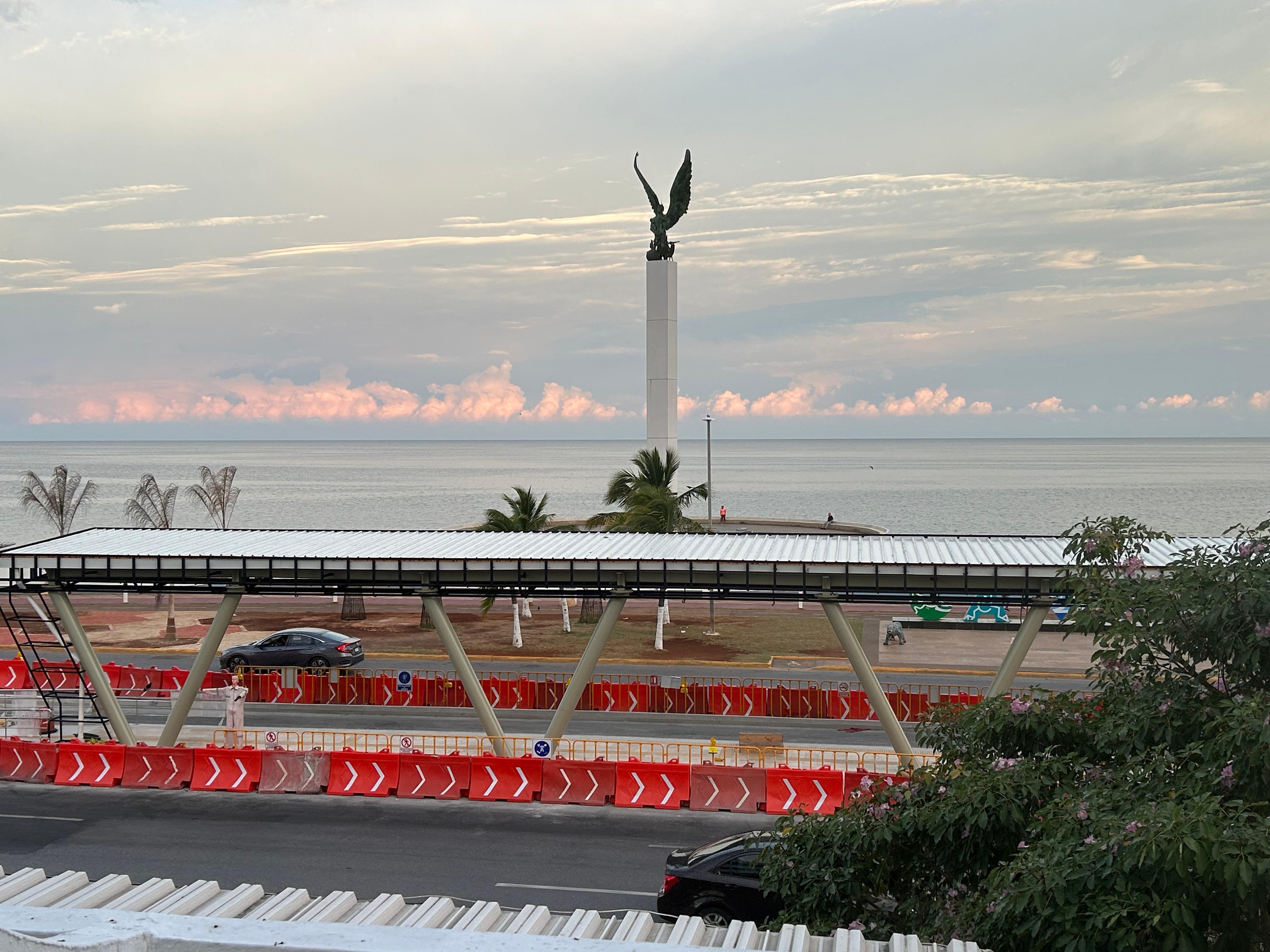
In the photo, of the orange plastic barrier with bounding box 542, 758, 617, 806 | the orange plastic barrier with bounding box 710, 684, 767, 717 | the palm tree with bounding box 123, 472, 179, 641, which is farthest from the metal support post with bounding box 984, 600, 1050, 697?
the palm tree with bounding box 123, 472, 179, 641

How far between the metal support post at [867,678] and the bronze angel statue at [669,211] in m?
28.4

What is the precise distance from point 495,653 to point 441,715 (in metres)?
9.61

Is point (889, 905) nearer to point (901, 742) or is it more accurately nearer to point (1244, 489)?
point (901, 742)

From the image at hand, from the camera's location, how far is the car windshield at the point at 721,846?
14.0 metres

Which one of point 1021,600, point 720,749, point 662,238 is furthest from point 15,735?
point 662,238

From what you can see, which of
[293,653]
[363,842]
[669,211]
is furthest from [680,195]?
[363,842]

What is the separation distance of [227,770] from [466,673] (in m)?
4.98

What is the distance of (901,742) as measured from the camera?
20.5m

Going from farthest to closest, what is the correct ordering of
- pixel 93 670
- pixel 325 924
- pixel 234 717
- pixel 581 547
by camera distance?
pixel 234 717
pixel 581 547
pixel 93 670
pixel 325 924

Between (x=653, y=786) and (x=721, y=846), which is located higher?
(x=721, y=846)

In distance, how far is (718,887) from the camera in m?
13.6

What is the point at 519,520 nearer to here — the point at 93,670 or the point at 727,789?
the point at 93,670

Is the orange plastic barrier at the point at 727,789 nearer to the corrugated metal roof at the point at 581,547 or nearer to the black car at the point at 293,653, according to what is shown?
the corrugated metal roof at the point at 581,547

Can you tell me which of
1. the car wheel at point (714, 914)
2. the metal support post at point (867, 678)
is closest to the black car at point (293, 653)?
the metal support post at point (867, 678)
